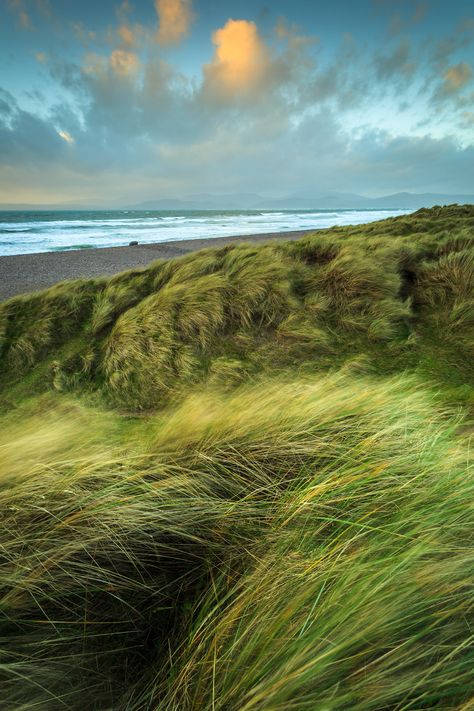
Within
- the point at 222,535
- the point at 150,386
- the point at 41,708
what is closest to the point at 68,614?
the point at 41,708

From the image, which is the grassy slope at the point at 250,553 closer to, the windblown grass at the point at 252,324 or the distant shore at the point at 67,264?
the windblown grass at the point at 252,324

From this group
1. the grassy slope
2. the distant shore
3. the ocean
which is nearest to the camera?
the grassy slope

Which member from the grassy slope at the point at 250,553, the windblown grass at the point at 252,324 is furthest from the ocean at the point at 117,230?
the grassy slope at the point at 250,553

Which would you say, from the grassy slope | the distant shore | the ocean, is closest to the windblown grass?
the grassy slope

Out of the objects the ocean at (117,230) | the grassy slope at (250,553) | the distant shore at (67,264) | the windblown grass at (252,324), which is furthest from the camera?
the ocean at (117,230)

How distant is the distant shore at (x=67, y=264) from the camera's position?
354 inches

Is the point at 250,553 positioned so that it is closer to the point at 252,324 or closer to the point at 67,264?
the point at 252,324

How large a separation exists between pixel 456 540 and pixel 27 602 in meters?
1.29

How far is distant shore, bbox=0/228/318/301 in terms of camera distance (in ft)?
29.5

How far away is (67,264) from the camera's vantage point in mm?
11562

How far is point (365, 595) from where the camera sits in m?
0.88

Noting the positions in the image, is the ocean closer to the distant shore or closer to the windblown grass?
the distant shore

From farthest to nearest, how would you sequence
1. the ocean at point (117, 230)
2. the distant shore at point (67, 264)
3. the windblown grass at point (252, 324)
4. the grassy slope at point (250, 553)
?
the ocean at point (117, 230)
the distant shore at point (67, 264)
the windblown grass at point (252, 324)
the grassy slope at point (250, 553)

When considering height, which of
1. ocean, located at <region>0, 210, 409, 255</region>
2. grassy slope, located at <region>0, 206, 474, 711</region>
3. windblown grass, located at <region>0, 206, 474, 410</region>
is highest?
ocean, located at <region>0, 210, 409, 255</region>
